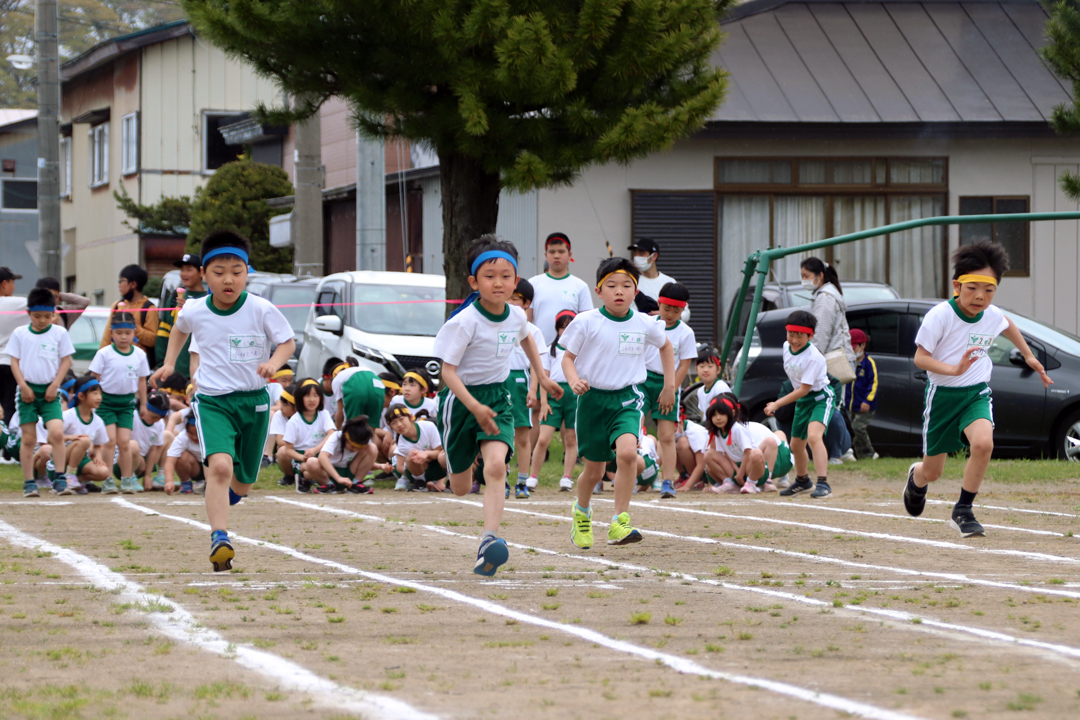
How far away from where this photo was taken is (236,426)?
8.16m

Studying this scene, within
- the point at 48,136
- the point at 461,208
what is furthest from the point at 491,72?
the point at 48,136

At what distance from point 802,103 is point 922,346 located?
14.5 m

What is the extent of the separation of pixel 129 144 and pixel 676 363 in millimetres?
32565

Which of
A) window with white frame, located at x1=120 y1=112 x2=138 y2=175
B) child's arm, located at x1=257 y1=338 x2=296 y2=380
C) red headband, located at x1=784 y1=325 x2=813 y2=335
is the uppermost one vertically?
window with white frame, located at x1=120 y1=112 x2=138 y2=175

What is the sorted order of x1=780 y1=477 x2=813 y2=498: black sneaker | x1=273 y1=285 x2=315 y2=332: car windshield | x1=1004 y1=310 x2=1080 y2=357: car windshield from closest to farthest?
x1=780 y1=477 x2=813 y2=498: black sneaker < x1=1004 y1=310 x2=1080 y2=357: car windshield < x1=273 y1=285 x2=315 y2=332: car windshield

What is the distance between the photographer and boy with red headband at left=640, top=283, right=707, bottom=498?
40.5 ft

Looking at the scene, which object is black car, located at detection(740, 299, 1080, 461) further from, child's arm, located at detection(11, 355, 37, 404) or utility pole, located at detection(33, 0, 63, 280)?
utility pole, located at detection(33, 0, 63, 280)

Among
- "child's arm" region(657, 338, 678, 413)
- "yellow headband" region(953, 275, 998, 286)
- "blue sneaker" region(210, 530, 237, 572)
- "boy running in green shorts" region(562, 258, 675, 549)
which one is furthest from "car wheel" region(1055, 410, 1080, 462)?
"blue sneaker" region(210, 530, 237, 572)

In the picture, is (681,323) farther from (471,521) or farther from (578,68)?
(578,68)

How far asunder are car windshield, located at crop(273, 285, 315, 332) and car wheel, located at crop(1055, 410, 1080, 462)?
965 cm

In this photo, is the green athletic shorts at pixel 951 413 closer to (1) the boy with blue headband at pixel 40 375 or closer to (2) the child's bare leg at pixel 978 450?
(2) the child's bare leg at pixel 978 450

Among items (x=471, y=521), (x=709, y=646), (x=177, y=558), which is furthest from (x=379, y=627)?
(x=471, y=521)

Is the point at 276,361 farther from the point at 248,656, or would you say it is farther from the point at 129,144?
the point at 129,144

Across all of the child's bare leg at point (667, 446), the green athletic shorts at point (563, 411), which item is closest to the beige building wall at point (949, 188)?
the green athletic shorts at point (563, 411)
